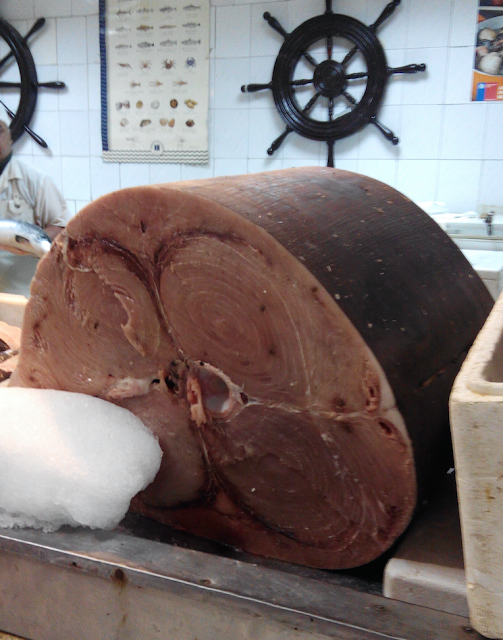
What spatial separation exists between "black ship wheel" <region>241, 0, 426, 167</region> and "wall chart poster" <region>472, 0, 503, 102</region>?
31 cm

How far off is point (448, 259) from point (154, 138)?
350cm

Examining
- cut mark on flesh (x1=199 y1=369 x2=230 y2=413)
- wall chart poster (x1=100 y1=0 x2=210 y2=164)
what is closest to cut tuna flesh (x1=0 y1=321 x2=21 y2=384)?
cut mark on flesh (x1=199 y1=369 x2=230 y2=413)

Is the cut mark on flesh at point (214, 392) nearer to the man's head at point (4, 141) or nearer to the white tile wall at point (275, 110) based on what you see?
the white tile wall at point (275, 110)

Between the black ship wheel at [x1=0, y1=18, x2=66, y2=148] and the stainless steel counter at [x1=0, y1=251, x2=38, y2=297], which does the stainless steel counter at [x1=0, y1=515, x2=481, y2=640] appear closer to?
the stainless steel counter at [x1=0, y1=251, x2=38, y2=297]

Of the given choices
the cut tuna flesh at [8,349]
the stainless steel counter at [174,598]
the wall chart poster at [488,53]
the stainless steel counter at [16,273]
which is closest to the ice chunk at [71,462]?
the stainless steel counter at [174,598]

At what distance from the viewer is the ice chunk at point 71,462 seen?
826 millimetres

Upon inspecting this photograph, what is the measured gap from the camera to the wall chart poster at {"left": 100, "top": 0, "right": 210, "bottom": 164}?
3.88m

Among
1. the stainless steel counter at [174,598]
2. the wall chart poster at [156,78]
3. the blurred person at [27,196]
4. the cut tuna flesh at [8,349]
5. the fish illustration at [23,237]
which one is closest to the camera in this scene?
the stainless steel counter at [174,598]

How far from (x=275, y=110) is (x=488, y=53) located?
4.19 feet

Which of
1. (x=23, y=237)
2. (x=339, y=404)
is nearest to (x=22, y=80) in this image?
(x=23, y=237)

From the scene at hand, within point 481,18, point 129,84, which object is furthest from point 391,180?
point 129,84

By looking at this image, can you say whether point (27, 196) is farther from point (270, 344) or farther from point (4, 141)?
point (270, 344)

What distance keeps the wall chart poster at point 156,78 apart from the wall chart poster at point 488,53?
1.70 metres

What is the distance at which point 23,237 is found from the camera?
2.15 m
